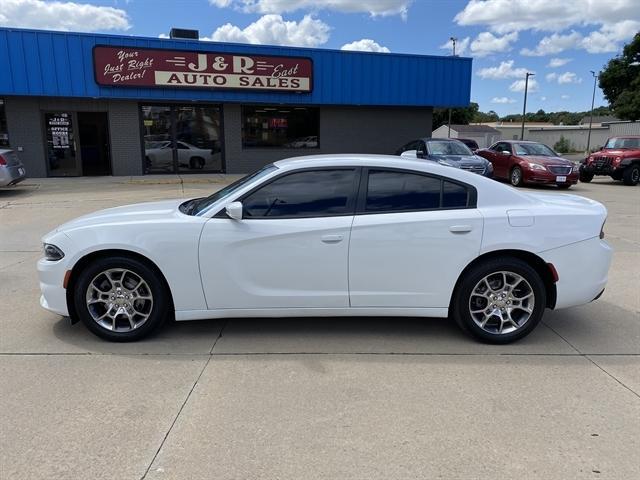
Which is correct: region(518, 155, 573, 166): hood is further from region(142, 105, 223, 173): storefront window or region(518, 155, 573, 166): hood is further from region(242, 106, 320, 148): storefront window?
region(142, 105, 223, 173): storefront window

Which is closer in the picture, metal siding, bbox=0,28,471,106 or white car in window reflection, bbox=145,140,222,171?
metal siding, bbox=0,28,471,106

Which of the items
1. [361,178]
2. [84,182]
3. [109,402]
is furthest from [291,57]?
[109,402]

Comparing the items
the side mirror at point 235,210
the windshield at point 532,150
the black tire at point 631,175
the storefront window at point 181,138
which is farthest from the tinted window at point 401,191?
the black tire at point 631,175

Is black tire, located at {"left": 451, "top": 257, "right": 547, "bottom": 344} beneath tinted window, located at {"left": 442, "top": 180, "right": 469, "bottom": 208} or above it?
beneath

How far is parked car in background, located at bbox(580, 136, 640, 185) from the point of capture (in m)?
18.7

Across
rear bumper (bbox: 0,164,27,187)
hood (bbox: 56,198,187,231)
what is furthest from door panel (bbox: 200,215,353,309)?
rear bumper (bbox: 0,164,27,187)

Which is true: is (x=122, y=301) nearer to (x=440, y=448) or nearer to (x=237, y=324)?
(x=237, y=324)

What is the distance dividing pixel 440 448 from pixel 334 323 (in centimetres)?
200

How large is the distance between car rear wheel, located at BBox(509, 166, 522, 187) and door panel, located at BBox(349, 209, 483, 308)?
46.4ft

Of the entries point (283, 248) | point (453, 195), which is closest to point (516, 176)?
point (453, 195)

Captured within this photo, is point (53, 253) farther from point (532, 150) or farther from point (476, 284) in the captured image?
point (532, 150)

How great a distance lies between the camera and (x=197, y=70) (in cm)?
1806

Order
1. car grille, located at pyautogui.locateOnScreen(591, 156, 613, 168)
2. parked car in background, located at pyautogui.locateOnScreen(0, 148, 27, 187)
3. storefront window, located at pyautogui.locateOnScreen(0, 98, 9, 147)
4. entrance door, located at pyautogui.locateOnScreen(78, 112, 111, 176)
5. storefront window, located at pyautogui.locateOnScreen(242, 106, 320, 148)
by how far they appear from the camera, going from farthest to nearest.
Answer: storefront window, located at pyautogui.locateOnScreen(242, 106, 320, 148)
car grille, located at pyautogui.locateOnScreen(591, 156, 613, 168)
entrance door, located at pyautogui.locateOnScreen(78, 112, 111, 176)
storefront window, located at pyautogui.locateOnScreen(0, 98, 9, 147)
parked car in background, located at pyautogui.locateOnScreen(0, 148, 27, 187)

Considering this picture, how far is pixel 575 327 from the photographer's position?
15.5ft
